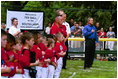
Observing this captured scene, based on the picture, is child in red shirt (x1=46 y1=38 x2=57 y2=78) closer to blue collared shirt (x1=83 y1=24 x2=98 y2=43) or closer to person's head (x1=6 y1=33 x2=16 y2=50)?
person's head (x1=6 y1=33 x2=16 y2=50)

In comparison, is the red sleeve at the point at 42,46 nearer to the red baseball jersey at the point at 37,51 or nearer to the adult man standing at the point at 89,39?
the red baseball jersey at the point at 37,51

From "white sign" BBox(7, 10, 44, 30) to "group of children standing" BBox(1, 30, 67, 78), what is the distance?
2.11 meters

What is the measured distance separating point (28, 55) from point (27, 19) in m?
4.44

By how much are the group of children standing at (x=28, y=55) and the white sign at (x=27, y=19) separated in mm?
2106

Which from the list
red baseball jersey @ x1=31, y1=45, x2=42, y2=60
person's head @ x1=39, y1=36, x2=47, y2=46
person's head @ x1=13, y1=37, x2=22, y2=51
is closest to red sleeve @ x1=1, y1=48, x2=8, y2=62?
person's head @ x1=13, y1=37, x2=22, y2=51

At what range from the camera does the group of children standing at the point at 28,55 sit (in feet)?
20.0

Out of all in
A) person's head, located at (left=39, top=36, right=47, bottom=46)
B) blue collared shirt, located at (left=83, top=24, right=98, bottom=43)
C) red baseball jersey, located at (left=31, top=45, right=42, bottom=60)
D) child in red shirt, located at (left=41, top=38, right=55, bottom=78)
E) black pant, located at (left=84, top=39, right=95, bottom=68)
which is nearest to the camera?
red baseball jersey, located at (left=31, top=45, right=42, bottom=60)

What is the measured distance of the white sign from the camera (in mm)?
10696

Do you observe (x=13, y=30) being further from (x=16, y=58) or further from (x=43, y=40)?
(x=16, y=58)

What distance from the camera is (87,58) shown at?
12383 millimetres

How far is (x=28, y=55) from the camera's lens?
6652 mm

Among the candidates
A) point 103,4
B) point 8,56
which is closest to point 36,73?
point 8,56

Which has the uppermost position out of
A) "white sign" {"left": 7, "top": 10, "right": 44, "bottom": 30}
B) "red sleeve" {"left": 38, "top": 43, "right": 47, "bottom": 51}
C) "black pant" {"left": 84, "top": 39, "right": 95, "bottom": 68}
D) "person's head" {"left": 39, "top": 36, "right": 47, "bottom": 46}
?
"white sign" {"left": 7, "top": 10, "right": 44, "bottom": 30}

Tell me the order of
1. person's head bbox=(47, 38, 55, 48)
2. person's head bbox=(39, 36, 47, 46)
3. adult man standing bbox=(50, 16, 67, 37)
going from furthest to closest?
adult man standing bbox=(50, 16, 67, 37), person's head bbox=(47, 38, 55, 48), person's head bbox=(39, 36, 47, 46)
